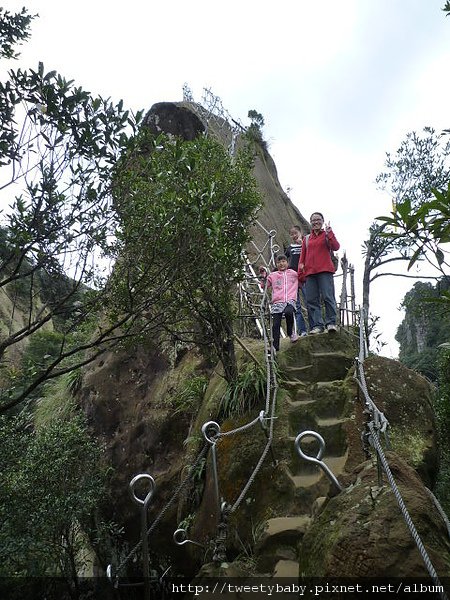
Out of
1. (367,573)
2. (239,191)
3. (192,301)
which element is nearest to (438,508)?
(367,573)

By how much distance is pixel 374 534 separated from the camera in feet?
7.42

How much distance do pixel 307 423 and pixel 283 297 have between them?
6.87 feet

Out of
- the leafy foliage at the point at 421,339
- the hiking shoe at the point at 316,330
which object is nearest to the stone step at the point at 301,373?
the hiking shoe at the point at 316,330

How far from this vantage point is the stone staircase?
3371 millimetres

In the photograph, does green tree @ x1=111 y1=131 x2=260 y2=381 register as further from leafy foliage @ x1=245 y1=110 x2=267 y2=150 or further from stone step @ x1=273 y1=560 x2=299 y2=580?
leafy foliage @ x1=245 y1=110 x2=267 y2=150

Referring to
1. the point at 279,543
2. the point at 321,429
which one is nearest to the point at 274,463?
the point at 321,429

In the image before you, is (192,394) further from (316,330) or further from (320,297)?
(320,297)

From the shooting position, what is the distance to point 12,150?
398 centimetres

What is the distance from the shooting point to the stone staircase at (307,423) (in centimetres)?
337

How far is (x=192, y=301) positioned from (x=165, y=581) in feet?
11.0

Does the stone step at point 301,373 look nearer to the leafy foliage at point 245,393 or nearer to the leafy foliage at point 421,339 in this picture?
the leafy foliage at point 245,393

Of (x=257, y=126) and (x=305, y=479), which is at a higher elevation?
(x=257, y=126)

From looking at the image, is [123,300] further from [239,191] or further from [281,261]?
[281,261]

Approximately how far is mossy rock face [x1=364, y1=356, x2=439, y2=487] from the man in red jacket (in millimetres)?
1141
